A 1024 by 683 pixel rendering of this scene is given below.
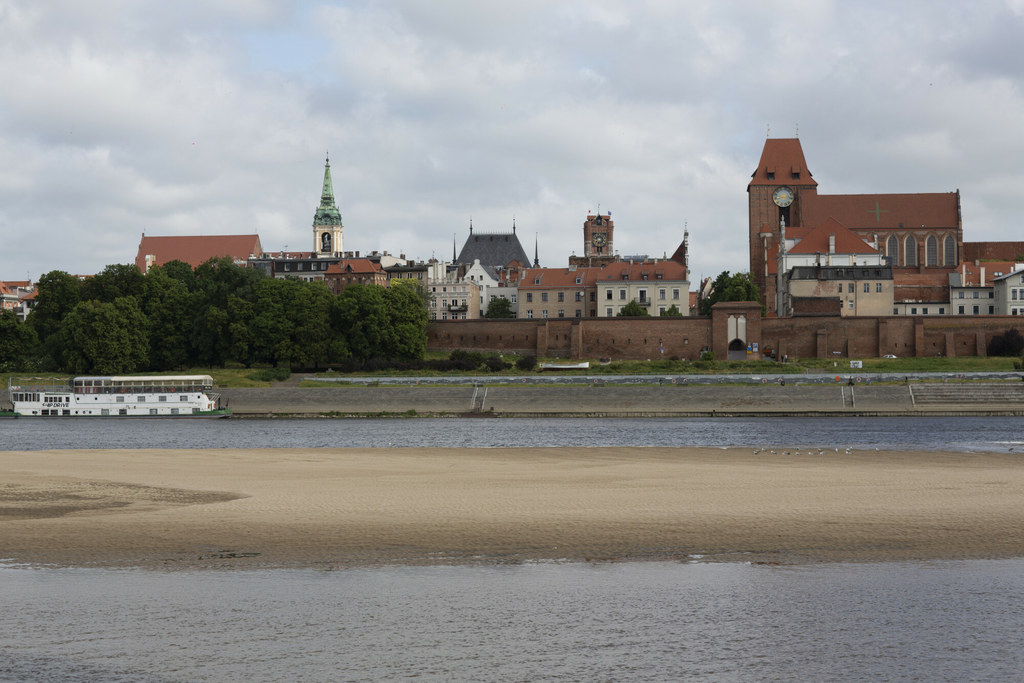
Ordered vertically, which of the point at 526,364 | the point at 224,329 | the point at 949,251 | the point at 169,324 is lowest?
the point at 526,364

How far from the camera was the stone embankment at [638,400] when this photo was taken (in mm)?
58875

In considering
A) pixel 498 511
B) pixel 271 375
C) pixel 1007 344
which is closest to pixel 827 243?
pixel 1007 344

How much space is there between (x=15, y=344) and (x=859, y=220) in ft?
272

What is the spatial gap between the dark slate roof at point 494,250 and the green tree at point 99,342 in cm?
6042

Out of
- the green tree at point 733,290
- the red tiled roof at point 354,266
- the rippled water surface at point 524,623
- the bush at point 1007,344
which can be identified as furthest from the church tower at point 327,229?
the rippled water surface at point 524,623

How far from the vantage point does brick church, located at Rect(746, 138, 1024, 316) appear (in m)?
112

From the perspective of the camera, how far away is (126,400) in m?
62.6

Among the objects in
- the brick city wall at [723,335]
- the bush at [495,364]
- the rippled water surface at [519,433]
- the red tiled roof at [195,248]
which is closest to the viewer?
the rippled water surface at [519,433]

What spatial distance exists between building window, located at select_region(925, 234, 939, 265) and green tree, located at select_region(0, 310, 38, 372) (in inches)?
3408

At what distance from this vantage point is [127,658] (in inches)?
437

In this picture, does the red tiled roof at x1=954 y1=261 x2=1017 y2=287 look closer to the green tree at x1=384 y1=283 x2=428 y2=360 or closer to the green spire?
the green tree at x1=384 y1=283 x2=428 y2=360

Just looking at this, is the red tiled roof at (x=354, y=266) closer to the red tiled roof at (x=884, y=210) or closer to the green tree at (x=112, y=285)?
the green tree at (x=112, y=285)

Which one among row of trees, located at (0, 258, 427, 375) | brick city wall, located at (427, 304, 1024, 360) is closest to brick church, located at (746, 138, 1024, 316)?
brick city wall, located at (427, 304, 1024, 360)

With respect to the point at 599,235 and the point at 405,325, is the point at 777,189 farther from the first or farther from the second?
the point at 405,325
